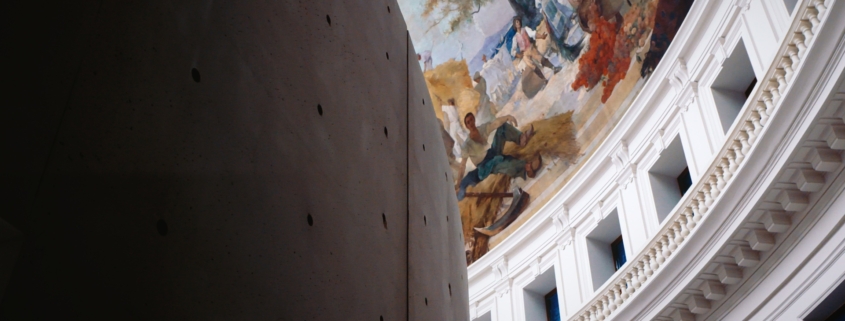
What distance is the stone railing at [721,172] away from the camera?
8.87 m

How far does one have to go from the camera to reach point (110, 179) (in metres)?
1.45

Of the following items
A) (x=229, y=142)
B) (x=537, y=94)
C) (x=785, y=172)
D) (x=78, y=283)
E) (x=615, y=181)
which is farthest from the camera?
(x=537, y=94)

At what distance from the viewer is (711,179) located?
10375 millimetres

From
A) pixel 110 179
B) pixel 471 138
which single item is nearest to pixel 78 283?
pixel 110 179

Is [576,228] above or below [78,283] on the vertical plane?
above

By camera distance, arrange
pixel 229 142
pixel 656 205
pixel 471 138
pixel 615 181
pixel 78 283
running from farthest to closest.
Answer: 1. pixel 471 138
2. pixel 615 181
3. pixel 656 205
4. pixel 229 142
5. pixel 78 283

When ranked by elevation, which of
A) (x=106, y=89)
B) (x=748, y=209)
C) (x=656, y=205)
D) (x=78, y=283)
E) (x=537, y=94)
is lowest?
(x=78, y=283)

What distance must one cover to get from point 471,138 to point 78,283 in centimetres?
1832

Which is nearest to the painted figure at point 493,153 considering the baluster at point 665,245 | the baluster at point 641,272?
the baluster at point 641,272

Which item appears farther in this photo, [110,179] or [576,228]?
[576,228]

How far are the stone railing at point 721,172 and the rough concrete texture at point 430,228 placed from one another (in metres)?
6.78

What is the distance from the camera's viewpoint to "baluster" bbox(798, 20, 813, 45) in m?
8.69

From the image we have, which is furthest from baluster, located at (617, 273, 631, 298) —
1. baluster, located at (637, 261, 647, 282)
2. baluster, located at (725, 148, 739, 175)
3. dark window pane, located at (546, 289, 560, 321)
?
dark window pane, located at (546, 289, 560, 321)

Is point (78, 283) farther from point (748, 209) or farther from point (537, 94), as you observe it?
point (537, 94)
